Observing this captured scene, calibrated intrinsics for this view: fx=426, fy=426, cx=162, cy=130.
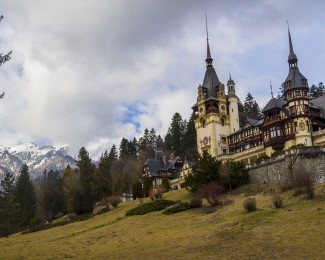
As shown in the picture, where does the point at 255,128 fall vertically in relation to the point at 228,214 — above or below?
above

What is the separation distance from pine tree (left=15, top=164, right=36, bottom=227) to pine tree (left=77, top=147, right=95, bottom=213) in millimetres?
11147

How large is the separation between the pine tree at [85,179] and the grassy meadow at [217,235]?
19.9 m

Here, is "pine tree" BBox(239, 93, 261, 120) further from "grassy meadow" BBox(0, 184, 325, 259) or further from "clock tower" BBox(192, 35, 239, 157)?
"grassy meadow" BBox(0, 184, 325, 259)

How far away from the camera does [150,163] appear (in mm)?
94625

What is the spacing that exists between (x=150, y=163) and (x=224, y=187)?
134 feet

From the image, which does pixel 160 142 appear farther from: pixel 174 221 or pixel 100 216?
pixel 174 221

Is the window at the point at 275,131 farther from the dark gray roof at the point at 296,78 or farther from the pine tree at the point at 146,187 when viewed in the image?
the pine tree at the point at 146,187

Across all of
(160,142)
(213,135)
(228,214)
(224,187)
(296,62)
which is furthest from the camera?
(160,142)

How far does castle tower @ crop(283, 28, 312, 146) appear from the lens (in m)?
66.5

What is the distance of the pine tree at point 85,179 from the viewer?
7031cm

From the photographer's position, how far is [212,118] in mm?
84688

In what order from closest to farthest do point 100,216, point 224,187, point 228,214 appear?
point 228,214, point 224,187, point 100,216

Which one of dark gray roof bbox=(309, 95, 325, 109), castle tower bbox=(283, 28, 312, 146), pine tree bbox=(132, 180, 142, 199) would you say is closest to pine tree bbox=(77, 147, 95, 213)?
pine tree bbox=(132, 180, 142, 199)

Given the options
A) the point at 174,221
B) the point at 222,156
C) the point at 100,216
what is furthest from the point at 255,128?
the point at 174,221
